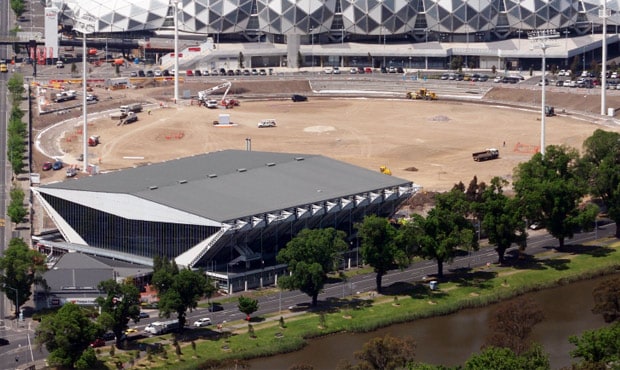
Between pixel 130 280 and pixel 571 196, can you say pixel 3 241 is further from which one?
pixel 571 196

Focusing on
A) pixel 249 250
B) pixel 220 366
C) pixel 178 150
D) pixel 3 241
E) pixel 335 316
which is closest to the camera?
pixel 220 366

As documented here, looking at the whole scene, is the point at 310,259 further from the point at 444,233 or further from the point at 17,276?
the point at 17,276

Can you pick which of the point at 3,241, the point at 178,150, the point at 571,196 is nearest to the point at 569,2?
the point at 178,150

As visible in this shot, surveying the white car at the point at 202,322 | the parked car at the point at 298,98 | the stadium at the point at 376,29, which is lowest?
the white car at the point at 202,322

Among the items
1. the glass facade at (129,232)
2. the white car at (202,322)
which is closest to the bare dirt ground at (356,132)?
the glass facade at (129,232)

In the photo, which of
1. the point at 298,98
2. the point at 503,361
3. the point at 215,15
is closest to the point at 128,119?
the point at 298,98

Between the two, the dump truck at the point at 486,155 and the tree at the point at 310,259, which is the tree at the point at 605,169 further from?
the tree at the point at 310,259
